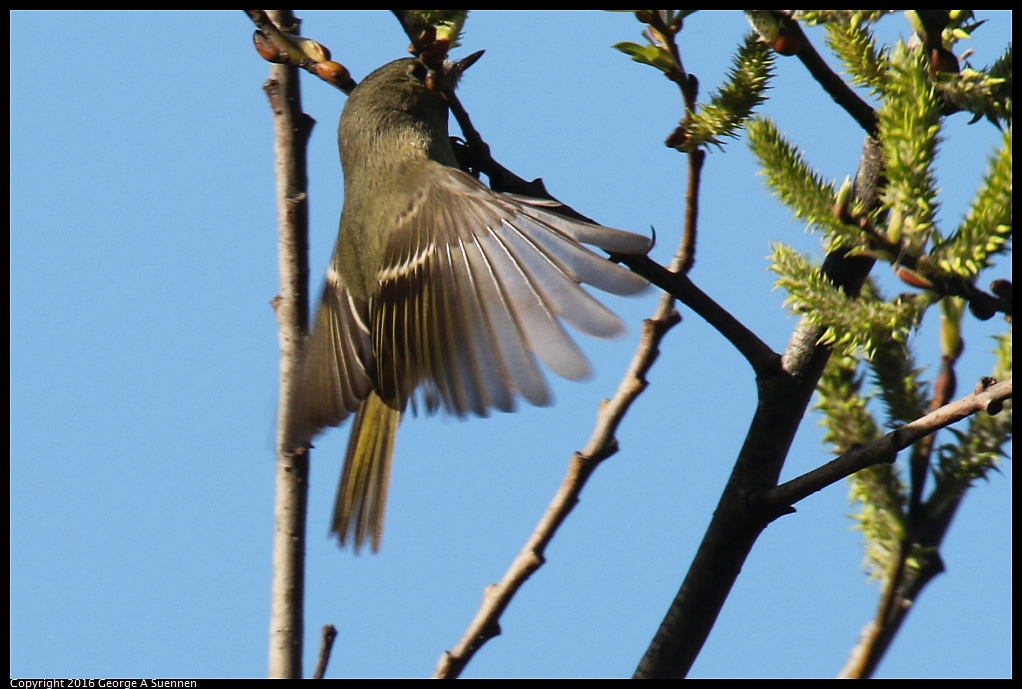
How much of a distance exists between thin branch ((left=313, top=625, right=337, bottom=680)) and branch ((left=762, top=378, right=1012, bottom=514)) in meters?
0.75

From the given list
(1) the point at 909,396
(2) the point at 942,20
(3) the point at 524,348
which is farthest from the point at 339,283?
(2) the point at 942,20

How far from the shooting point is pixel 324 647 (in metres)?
1.60

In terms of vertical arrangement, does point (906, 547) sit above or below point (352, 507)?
below

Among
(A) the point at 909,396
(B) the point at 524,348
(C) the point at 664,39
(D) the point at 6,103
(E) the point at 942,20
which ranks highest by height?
(D) the point at 6,103

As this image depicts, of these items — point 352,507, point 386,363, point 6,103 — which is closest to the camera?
point 6,103

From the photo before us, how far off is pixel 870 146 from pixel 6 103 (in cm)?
157

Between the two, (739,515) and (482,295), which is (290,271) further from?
(739,515)

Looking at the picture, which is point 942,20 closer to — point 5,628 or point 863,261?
point 863,261

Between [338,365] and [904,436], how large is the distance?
5.08 ft

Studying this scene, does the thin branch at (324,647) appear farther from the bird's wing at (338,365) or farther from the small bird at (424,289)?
the bird's wing at (338,365)

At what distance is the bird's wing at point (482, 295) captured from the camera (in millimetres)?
1617

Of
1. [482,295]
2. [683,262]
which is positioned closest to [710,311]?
[683,262]

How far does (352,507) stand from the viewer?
100 inches

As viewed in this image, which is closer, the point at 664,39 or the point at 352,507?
the point at 664,39
